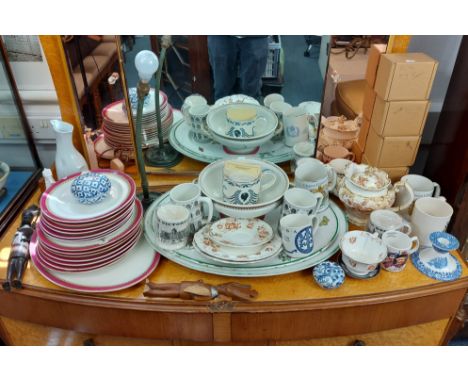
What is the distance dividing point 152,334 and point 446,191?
0.81 m

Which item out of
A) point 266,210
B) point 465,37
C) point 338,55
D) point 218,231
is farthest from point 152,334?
point 465,37

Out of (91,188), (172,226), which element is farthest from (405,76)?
(91,188)

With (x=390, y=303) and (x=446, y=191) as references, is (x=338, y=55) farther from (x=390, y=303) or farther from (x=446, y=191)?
(x=390, y=303)

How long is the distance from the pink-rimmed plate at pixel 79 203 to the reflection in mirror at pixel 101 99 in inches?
6.2

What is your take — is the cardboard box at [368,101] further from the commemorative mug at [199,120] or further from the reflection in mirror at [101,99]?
the reflection in mirror at [101,99]

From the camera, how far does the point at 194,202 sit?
94cm

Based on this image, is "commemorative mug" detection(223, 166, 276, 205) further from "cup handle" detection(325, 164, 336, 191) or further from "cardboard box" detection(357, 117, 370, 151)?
"cardboard box" detection(357, 117, 370, 151)

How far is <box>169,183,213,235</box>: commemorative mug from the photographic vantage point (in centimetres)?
94

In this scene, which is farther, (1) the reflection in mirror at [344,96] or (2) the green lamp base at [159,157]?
(2) the green lamp base at [159,157]

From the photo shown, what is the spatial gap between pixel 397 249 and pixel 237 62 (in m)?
0.55

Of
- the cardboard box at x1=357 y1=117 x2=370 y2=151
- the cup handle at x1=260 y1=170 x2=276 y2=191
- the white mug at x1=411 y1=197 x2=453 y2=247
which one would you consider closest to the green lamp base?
the cup handle at x1=260 y1=170 x2=276 y2=191

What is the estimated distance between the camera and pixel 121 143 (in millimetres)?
1125

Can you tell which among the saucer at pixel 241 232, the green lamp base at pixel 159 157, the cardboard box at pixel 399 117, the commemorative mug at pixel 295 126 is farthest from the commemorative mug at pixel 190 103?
the cardboard box at pixel 399 117

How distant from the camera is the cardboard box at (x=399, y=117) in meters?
1.02
